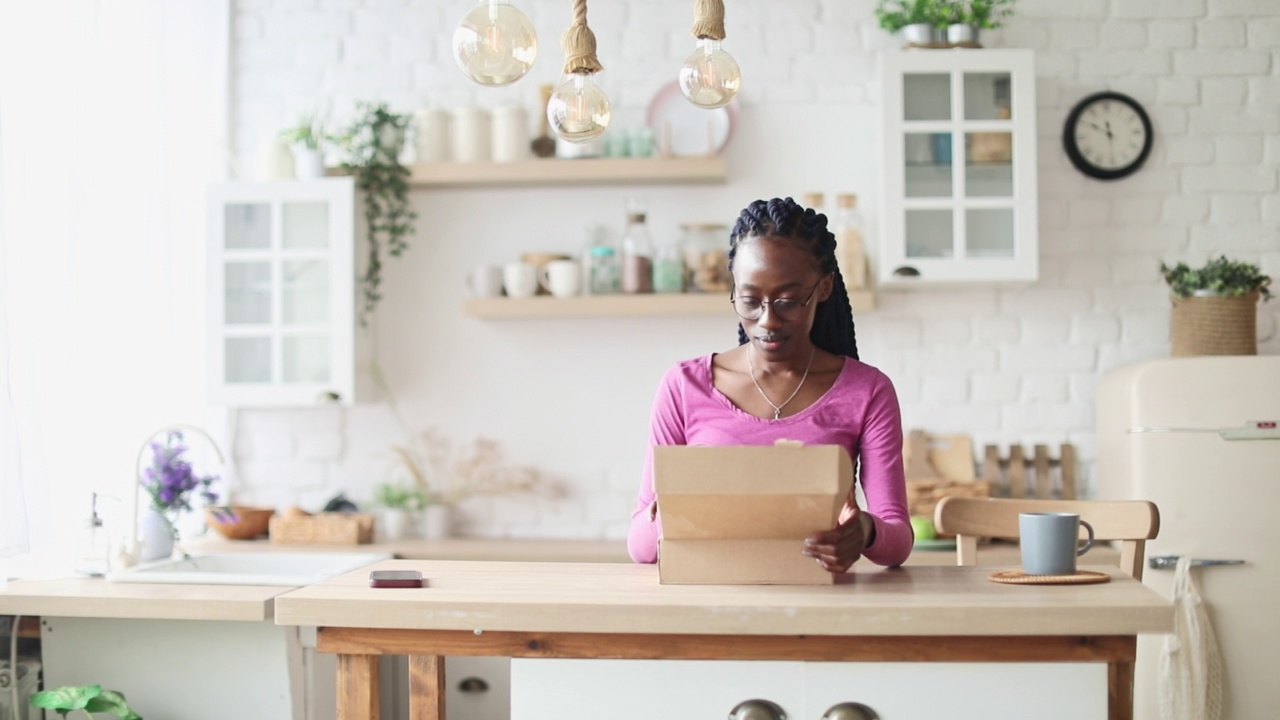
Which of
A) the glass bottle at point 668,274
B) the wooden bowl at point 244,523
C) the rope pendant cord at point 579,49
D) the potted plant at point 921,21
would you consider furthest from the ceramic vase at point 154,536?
the potted plant at point 921,21

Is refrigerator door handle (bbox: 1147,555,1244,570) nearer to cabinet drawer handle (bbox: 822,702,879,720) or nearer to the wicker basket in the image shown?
cabinet drawer handle (bbox: 822,702,879,720)

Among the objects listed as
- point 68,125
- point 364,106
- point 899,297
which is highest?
point 364,106

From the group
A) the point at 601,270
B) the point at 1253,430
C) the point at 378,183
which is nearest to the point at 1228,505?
the point at 1253,430

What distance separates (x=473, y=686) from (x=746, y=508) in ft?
6.44

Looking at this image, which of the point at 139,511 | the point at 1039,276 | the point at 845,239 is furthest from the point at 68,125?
the point at 1039,276

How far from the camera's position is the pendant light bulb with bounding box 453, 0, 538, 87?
177 centimetres

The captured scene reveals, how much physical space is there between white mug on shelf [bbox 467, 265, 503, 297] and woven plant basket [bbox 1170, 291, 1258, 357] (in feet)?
6.92

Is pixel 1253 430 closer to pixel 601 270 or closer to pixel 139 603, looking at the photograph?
pixel 601 270

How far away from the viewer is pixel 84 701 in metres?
2.51

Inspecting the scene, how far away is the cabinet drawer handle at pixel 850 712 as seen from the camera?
1609mm

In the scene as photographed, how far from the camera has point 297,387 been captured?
12.4 feet

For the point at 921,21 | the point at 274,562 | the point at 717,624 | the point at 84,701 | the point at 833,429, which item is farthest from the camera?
the point at 921,21

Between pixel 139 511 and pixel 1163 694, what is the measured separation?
281cm

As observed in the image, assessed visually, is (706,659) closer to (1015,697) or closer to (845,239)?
(1015,697)
